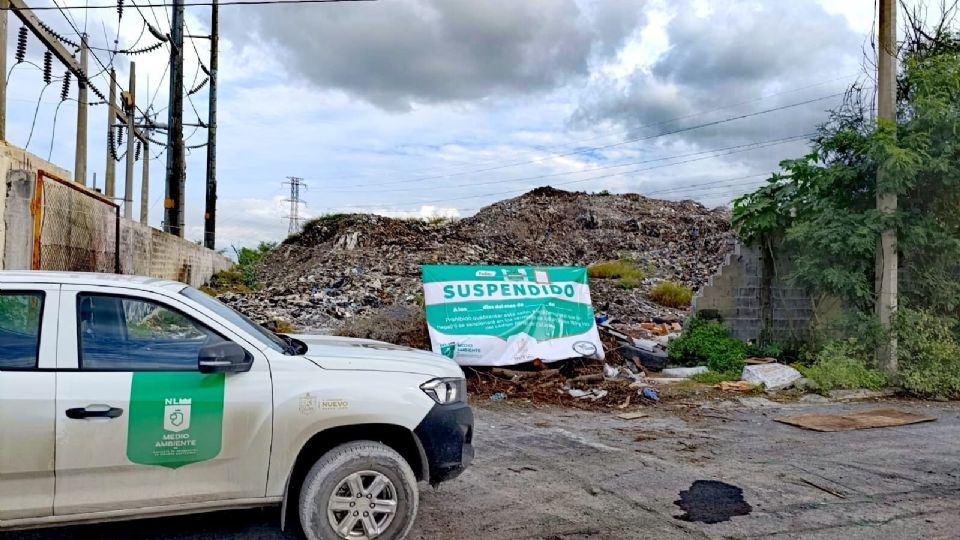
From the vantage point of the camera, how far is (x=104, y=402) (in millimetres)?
3752

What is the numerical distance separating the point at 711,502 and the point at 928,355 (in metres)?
6.92

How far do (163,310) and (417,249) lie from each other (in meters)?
22.3

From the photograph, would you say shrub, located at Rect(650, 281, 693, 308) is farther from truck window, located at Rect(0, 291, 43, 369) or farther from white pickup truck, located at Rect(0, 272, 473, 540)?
truck window, located at Rect(0, 291, 43, 369)

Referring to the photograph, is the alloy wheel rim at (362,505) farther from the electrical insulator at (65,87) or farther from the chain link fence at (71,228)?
the electrical insulator at (65,87)

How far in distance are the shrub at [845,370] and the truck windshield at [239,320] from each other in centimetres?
845

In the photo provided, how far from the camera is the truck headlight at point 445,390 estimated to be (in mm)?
4367

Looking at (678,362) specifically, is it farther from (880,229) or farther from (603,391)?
(880,229)

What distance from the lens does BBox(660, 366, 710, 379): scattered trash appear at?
1144 centimetres

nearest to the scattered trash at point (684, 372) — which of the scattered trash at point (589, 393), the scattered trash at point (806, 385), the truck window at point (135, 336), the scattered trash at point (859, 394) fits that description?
the scattered trash at point (806, 385)

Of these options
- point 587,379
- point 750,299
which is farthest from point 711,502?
point 750,299

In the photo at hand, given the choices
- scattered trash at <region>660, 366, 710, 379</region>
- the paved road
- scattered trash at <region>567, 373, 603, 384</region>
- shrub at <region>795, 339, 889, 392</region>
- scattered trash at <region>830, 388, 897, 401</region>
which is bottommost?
the paved road

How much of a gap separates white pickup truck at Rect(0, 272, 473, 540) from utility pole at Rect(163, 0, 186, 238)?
60.3ft

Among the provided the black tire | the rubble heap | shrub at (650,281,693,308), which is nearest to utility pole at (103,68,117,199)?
the rubble heap

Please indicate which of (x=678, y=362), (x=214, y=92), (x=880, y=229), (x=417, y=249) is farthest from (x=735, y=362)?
(x=214, y=92)
